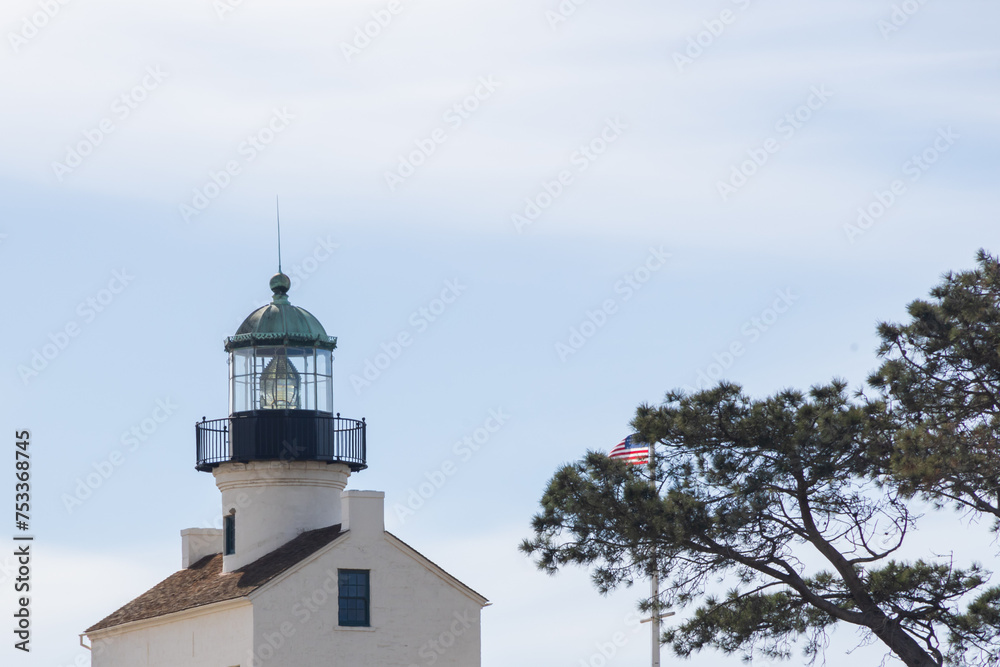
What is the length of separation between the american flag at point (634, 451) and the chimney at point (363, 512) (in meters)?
5.21

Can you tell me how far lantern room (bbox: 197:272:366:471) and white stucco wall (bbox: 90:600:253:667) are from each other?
3.58 m

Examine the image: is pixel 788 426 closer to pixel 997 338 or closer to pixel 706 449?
pixel 706 449

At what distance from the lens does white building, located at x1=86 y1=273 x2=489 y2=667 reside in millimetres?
36531

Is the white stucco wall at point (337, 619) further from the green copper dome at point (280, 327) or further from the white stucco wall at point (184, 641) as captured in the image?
the green copper dome at point (280, 327)

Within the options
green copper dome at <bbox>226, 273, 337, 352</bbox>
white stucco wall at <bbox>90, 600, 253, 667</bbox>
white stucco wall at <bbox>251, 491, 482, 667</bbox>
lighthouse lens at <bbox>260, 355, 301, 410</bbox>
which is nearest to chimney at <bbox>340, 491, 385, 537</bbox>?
white stucco wall at <bbox>251, 491, 482, 667</bbox>

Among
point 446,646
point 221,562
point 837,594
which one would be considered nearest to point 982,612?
point 837,594

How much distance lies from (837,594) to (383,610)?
12.4m

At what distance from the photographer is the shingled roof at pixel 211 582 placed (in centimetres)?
3716

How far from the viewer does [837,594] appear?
90.6ft

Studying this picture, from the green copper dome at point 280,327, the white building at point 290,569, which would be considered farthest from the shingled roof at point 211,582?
the green copper dome at point 280,327

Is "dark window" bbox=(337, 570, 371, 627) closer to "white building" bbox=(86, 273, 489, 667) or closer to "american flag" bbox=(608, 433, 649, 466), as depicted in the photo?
"white building" bbox=(86, 273, 489, 667)

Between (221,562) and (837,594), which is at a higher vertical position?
(221,562)

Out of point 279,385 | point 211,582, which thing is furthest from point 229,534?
point 279,385

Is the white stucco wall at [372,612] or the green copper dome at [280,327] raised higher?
the green copper dome at [280,327]
